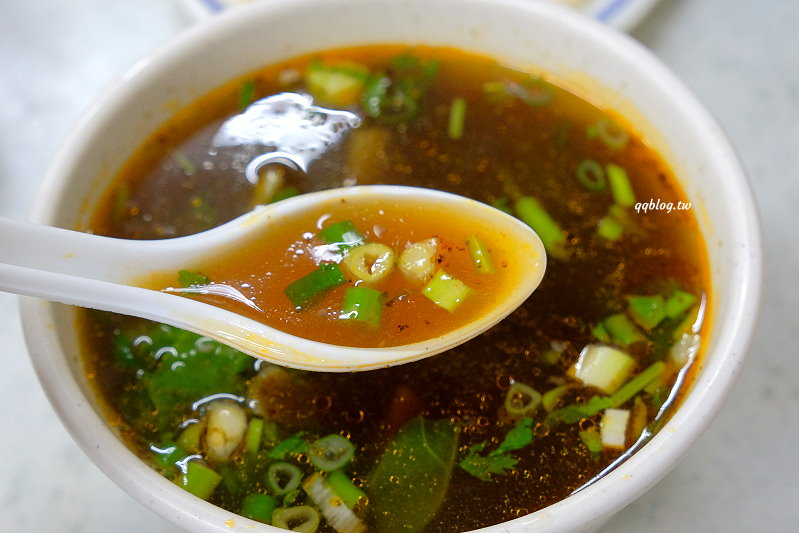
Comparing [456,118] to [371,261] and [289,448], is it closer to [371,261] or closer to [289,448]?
[371,261]

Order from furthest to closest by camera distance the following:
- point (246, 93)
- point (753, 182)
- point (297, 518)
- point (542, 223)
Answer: point (753, 182) → point (246, 93) → point (542, 223) → point (297, 518)

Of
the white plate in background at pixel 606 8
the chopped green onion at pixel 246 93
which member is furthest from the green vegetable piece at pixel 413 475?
the white plate in background at pixel 606 8

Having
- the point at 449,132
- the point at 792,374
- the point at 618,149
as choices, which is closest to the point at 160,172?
the point at 449,132

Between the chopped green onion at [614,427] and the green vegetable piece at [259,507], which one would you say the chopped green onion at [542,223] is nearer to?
the chopped green onion at [614,427]

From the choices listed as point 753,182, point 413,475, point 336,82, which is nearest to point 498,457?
point 413,475

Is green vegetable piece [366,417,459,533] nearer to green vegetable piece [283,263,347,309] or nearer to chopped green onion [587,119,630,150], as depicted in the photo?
green vegetable piece [283,263,347,309]

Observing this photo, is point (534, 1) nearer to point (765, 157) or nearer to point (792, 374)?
point (765, 157)
